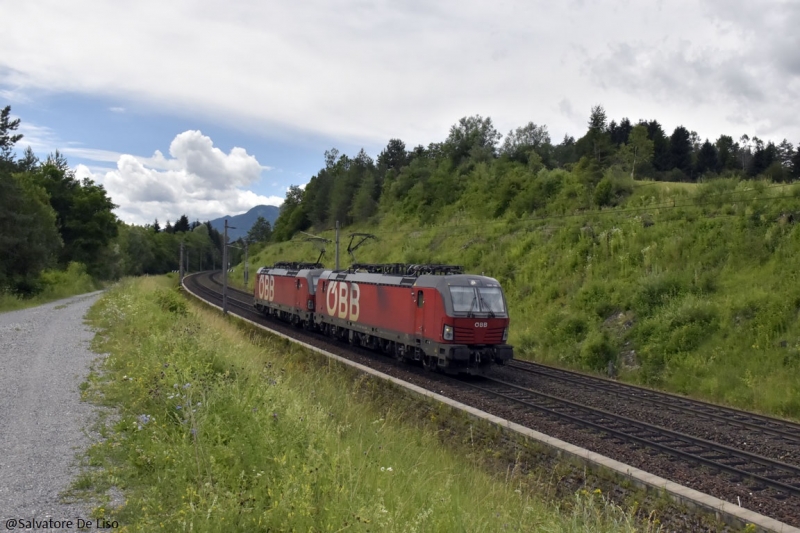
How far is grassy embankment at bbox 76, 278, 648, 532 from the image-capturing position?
483cm

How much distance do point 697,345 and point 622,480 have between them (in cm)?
1067

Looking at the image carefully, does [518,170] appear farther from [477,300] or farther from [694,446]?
[694,446]

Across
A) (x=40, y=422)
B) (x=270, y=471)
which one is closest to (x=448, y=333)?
(x=40, y=422)

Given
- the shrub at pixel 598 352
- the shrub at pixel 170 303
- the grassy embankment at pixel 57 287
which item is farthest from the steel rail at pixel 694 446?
the grassy embankment at pixel 57 287

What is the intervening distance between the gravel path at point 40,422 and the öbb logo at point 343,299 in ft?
29.9

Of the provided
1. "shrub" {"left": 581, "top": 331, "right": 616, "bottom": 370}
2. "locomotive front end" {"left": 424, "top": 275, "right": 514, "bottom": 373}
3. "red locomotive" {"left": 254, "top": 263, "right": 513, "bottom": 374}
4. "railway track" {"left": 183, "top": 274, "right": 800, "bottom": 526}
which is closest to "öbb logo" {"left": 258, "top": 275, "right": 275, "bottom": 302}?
"red locomotive" {"left": 254, "top": 263, "right": 513, "bottom": 374}

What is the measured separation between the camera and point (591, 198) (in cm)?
3388

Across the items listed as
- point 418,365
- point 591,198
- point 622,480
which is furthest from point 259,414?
point 591,198

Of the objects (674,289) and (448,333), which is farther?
(674,289)

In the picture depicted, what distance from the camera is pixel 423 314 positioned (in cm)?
1797

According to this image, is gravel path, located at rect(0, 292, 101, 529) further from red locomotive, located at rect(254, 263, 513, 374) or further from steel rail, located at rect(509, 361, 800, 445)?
steel rail, located at rect(509, 361, 800, 445)

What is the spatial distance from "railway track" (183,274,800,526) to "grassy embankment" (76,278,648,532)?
7.37 ft

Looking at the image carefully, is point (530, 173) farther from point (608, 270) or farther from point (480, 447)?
point (480, 447)

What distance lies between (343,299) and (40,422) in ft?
53.4
